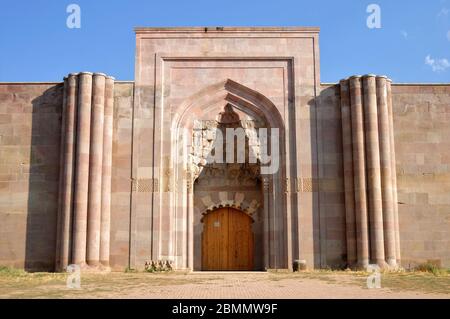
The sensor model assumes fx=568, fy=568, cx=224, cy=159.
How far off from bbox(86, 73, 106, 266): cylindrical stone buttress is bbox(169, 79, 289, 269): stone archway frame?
7.88ft

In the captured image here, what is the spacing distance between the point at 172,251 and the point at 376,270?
6454mm

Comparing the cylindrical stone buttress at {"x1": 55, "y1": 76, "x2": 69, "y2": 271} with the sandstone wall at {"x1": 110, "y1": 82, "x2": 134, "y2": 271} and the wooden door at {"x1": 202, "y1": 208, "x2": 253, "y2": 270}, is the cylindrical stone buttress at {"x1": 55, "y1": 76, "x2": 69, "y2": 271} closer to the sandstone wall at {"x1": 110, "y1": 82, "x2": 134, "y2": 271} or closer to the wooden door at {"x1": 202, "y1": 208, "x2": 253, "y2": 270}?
the sandstone wall at {"x1": 110, "y1": 82, "x2": 134, "y2": 271}

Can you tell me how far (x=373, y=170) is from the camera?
18328 millimetres

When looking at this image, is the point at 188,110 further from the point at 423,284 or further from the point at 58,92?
the point at 423,284

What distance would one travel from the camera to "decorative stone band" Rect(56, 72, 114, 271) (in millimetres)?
17984

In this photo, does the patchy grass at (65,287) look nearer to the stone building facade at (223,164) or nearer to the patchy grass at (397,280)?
the patchy grass at (397,280)

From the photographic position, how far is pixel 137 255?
18.4 m

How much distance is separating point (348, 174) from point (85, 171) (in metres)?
8.60

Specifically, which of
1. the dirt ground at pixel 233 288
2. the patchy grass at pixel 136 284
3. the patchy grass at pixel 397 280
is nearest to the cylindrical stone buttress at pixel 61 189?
the patchy grass at pixel 136 284

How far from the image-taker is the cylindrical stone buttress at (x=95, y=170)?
59.3 ft

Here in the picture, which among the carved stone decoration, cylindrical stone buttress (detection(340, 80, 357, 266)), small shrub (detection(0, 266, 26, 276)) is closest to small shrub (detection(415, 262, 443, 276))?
cylindrical stone buttress (detection(340, 80, 357, 266))

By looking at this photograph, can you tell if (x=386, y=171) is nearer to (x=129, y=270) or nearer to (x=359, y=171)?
(x=359, y=171)
